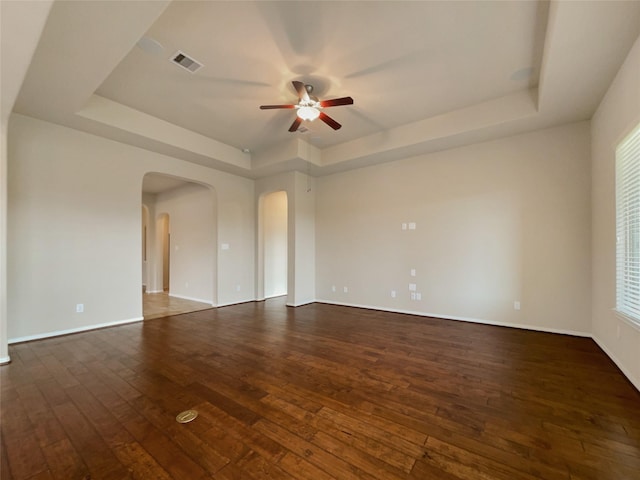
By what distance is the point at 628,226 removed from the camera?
261cm

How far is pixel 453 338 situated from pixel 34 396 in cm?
447

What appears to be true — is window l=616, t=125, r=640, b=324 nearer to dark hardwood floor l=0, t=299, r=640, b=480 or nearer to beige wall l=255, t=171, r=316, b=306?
dark hardwood floor l=0, t=299, r=640, b=480

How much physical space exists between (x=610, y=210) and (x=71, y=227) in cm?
698

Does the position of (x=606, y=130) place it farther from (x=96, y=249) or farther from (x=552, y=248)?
(x=96, y=249)

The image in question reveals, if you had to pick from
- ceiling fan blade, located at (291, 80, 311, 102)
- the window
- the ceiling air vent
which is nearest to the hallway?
the ceiling air vent

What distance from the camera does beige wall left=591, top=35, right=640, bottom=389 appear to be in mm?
2371

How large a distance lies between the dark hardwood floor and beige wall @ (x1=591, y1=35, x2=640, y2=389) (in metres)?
0.23

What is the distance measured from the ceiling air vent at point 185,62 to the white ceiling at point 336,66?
65mm

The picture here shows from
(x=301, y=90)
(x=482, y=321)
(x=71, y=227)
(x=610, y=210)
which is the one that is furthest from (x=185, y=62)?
(x=482, y=321)

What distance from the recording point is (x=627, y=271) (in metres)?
2.62

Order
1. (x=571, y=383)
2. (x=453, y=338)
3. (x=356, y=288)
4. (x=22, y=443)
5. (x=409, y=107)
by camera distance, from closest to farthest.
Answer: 1. (x=22, y=443)
2. (x=571, y=383)
3. (x=453, y=338)
4. (x=409, y=107)
5. (x=356, y=288)

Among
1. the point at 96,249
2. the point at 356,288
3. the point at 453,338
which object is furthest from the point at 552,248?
the point at 96,249

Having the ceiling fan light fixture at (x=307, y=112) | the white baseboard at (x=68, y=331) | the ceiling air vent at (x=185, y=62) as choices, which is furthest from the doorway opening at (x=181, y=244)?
the ceiling fan light fixture at (x=307, y=112)

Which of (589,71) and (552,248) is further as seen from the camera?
(552,248)
